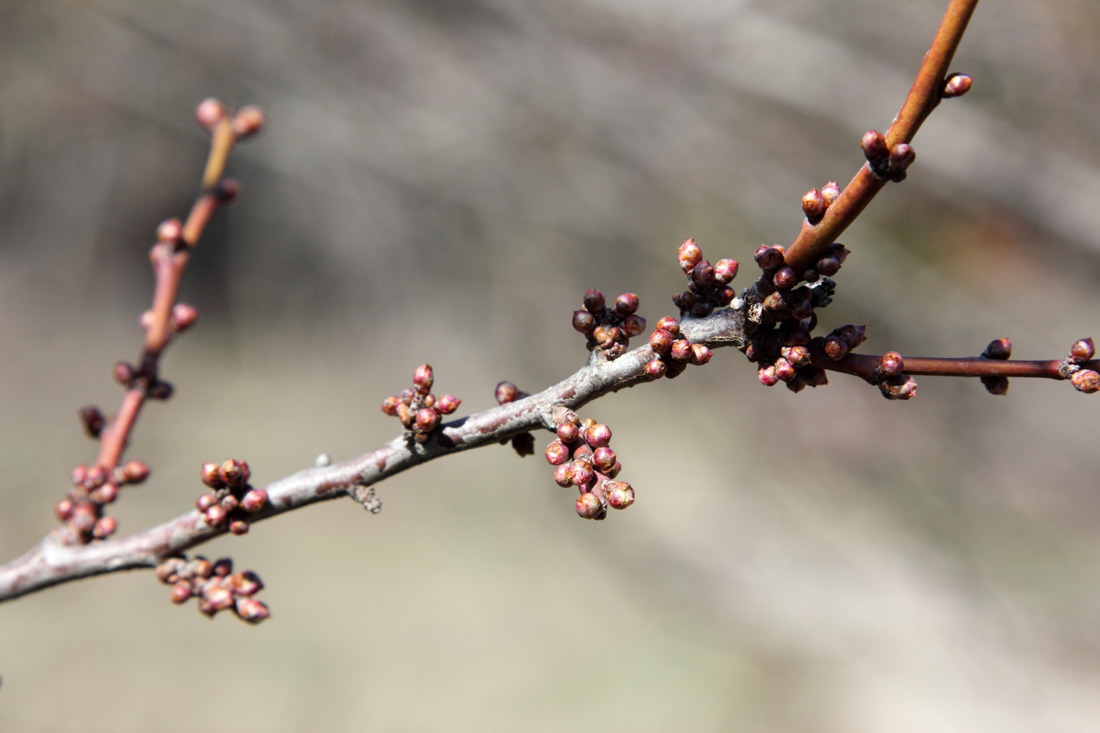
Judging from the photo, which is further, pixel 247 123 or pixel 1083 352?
→ pixel 247 123

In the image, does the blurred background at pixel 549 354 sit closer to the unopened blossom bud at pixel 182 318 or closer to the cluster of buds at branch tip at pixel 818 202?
the unopened blossom bud at pixel 182 318

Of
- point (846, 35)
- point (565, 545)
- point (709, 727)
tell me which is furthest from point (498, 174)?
point (709, 727)

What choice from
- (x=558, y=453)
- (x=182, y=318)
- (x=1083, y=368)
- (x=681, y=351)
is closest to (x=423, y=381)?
(x=558, y=453)

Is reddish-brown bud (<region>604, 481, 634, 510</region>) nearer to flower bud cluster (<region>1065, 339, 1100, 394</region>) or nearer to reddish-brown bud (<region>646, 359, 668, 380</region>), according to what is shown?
reddish-brown bud (<region>646, 359, 668, 380</region>)

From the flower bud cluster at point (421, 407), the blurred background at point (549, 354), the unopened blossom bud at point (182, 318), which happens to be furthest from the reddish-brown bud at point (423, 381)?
the blurred background at point (549, 354)

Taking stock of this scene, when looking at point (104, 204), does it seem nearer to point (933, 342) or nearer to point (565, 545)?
point (565, 545)

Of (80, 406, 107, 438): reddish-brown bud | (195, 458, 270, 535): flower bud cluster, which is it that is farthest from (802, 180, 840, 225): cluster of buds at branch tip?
(80, 406, 107, 438): reddish-brown bud

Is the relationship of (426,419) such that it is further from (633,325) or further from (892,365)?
(892,365)
